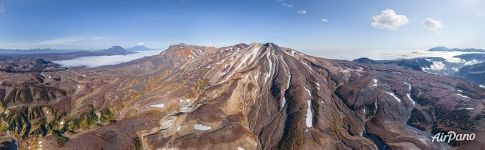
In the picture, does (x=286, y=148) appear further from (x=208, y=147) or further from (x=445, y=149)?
(x=445, y=149)

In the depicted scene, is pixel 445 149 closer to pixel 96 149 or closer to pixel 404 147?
pixel 404 147

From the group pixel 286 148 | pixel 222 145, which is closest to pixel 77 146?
pixel 222 145

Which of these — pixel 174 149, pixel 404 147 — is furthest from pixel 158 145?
pixel 404 147

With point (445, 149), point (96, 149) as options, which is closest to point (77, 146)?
point (96, 149)

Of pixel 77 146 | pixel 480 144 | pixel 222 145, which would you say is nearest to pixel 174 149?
pixel 222 145

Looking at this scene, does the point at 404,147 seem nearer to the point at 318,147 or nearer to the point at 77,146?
the point at 318,147

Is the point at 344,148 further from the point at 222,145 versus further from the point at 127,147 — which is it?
the point at 127,147
